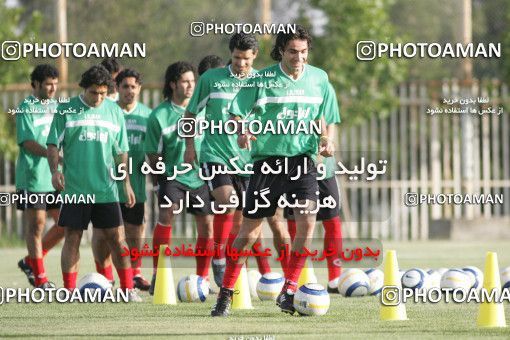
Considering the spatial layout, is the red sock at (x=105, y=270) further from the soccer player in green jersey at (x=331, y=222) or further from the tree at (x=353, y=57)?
the tree at (x=353, y=57)

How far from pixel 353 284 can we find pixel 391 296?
2357mm

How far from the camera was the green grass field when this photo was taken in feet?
29.5

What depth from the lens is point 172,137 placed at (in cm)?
1319

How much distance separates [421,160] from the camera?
26.6m

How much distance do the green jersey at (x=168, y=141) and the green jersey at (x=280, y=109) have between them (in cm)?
276

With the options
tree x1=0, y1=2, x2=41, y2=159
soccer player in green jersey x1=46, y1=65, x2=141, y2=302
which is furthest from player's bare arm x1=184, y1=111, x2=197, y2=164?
tree x1=0, y1=2, x2=41, y2=159

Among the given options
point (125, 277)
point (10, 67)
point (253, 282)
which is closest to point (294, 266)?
point (253, 282)

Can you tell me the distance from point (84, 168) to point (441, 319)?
11.7 feet

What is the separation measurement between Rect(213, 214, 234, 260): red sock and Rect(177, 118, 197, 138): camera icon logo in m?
0.87

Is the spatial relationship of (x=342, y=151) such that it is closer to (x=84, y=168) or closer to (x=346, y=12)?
(x=346, y=12)

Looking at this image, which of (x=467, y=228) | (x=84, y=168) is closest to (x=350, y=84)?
(x=467, y=228)

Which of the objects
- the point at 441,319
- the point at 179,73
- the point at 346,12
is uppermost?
the point at 346,12

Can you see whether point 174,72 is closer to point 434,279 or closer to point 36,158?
point 36,158

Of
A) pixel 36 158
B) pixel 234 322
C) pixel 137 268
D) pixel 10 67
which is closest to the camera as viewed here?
pixel 234 322
